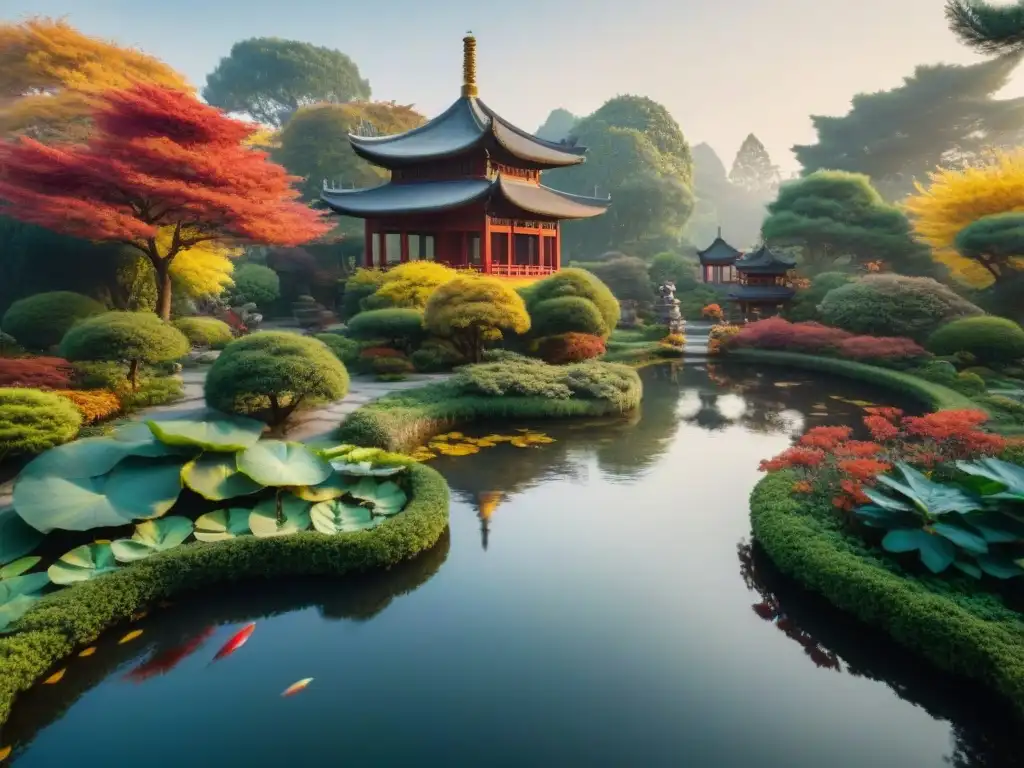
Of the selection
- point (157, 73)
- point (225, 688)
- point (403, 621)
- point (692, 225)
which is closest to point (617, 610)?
point (403, 621)

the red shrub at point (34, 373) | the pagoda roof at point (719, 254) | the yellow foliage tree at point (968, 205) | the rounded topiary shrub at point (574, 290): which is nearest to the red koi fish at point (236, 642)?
the red shrub at point (34, 373)

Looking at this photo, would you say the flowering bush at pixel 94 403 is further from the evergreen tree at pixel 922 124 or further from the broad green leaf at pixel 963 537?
the evergreen tree at pixel 922 124

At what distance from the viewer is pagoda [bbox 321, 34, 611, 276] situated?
24562 millimetres

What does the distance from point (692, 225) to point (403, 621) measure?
83031 mm

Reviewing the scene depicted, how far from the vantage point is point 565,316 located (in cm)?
1758

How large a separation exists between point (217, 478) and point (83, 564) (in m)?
1.49

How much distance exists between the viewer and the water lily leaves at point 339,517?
6684 mm

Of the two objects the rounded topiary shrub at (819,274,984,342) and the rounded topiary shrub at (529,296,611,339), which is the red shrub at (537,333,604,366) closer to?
the rounded topiary shrub at (529,296,611,339)

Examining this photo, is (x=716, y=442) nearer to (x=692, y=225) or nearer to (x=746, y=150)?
(x=692, y=225)

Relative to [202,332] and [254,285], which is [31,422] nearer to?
[202,332]

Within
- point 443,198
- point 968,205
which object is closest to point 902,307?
point 968,205

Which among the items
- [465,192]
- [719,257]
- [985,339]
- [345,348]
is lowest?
[345,348]

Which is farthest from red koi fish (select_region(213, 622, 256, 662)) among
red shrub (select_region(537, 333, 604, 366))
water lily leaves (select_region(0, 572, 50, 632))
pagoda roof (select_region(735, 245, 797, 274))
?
pagoda roof (select_region(735, 245, 797, 274))

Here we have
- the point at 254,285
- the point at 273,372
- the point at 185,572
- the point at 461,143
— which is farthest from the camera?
the point at 254,285
